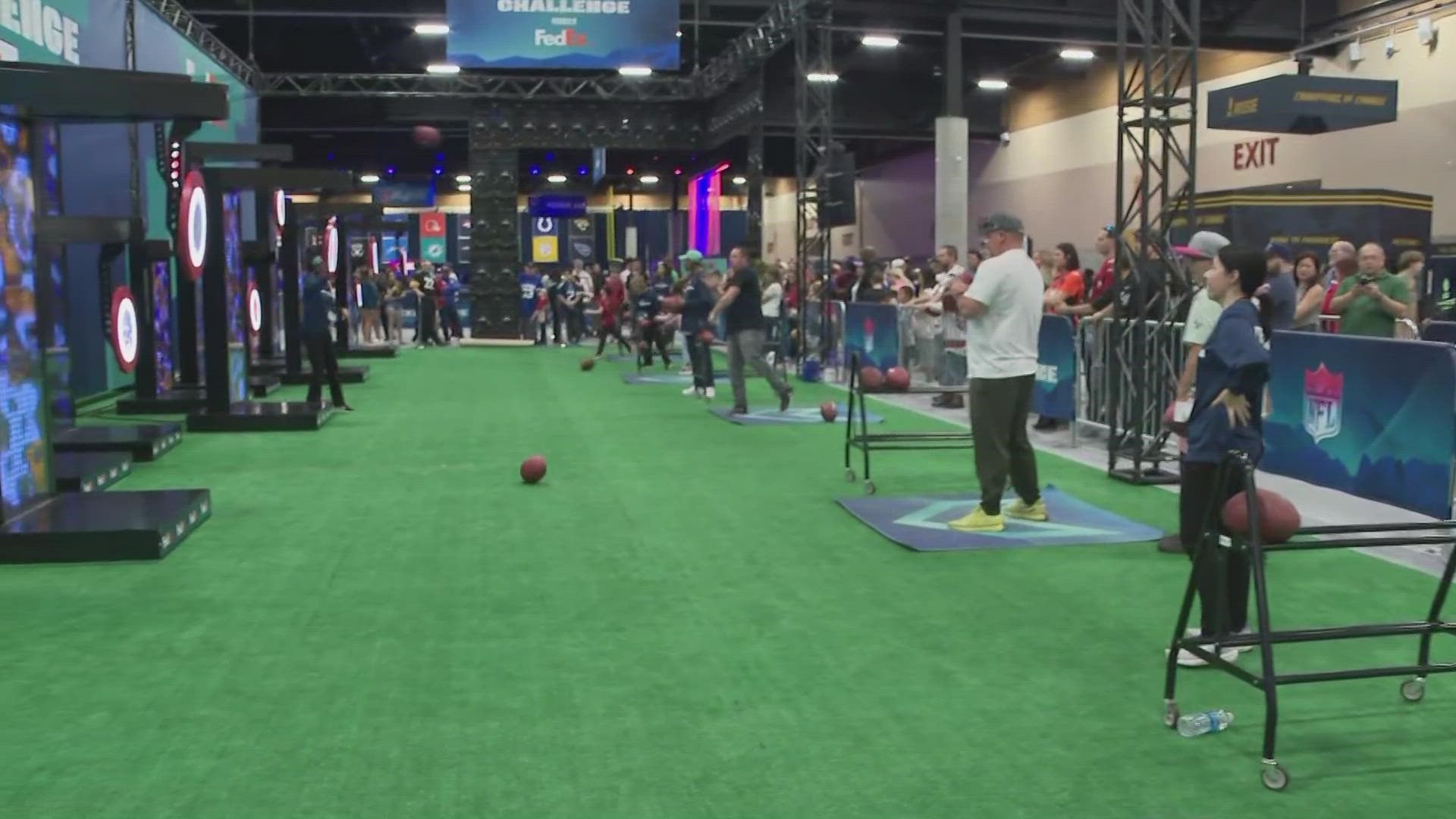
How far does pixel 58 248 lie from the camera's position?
574 inches

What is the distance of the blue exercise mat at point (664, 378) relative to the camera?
62.3 feet

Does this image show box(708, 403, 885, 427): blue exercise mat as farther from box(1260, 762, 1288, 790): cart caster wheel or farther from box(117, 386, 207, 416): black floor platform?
box(1260, 762, 1288, 790): cart caster wheel

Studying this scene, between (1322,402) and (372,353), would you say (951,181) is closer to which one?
(372,353)

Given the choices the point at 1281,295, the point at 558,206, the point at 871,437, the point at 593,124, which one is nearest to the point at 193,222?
the point at 871,437

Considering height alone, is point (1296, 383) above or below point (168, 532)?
above

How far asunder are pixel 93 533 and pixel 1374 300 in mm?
9204

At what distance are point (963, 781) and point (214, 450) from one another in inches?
377

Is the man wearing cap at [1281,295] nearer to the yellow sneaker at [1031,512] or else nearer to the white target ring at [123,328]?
the yellow sneaker at [1031,512]

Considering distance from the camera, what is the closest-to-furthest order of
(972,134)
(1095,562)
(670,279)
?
(1095,562)
(670,279)
(972,134)

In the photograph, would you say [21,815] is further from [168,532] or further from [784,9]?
[784,9]

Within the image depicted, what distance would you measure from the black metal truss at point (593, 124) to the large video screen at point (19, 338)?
2206cm

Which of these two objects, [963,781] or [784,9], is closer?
[963,781]

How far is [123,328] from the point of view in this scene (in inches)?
488

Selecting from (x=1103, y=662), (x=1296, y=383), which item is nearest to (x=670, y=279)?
(x=1296, y=383)
